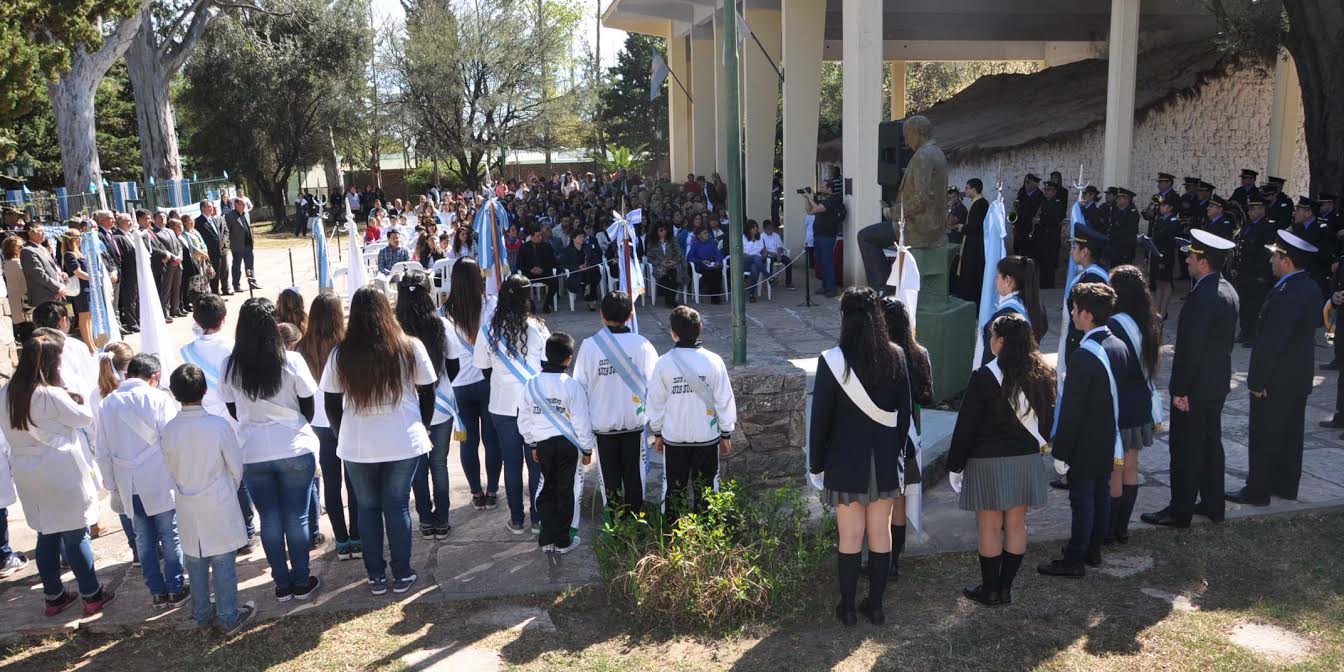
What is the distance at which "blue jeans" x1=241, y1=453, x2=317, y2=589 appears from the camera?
16.2ft

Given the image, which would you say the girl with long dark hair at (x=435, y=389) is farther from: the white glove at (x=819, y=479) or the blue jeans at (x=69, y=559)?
the white glove at (x=819, y=479)

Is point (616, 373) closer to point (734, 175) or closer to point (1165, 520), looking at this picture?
point (734, 175)

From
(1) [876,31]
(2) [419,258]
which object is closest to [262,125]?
(2) [419,258]

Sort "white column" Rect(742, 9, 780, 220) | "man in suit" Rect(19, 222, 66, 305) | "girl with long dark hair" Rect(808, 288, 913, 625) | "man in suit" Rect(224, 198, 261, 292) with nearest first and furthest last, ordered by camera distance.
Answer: "girl with long dark hair" Rect(808, 288, 913, 625) → "man in suit" Rect(19, 222, 66, 305) → "man in suit" Rect(224, 198, 261, 292) → "white column" Rect(742, 9, 780, 220)

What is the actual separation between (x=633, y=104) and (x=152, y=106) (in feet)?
75.5

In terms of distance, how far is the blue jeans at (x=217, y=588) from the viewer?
482 centimetres

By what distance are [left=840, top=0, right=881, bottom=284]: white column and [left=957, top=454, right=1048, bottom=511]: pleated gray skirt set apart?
30.5 feet

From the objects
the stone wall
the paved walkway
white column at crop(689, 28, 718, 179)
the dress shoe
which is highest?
white column at crop(689, 28, 718, 179)

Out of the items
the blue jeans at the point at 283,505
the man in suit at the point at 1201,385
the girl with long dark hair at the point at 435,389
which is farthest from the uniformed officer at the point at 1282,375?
the blue jeans at the point at 283,505

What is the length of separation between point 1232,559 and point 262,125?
33231 mm

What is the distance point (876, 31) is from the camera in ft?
46.4

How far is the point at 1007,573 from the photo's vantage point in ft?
16.4

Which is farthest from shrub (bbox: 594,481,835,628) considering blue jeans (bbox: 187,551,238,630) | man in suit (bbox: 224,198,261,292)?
man in suit (bbox: 224,198,261,292)

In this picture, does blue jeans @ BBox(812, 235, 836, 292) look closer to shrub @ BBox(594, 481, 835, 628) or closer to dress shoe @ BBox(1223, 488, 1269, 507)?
dress shoe @ BBox(1223, 488, 1269, 507)
